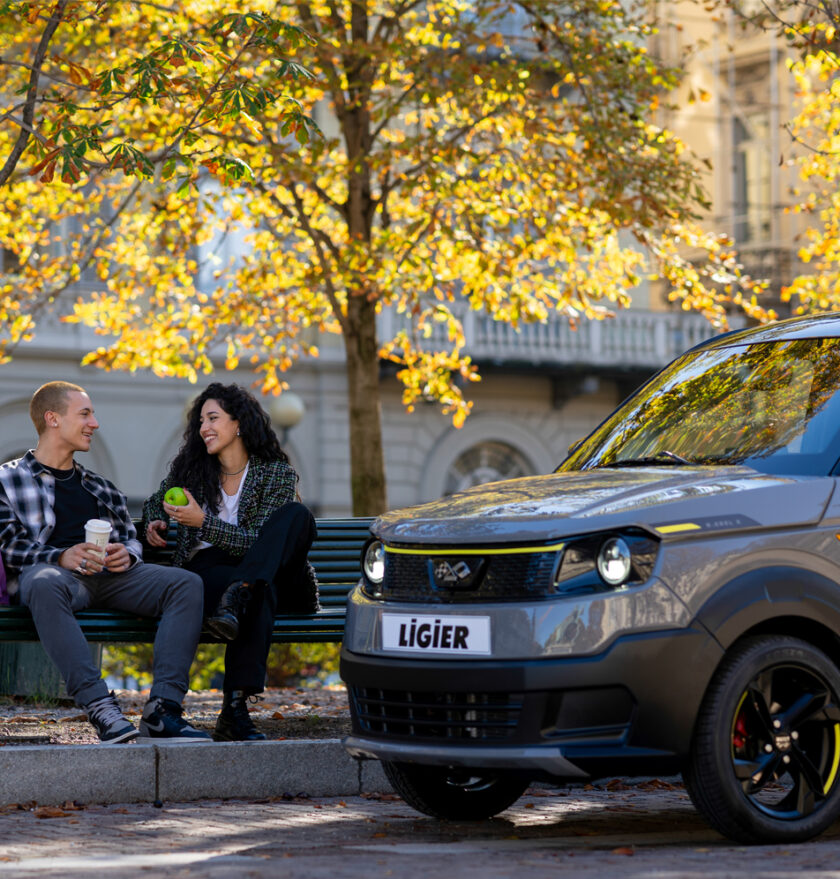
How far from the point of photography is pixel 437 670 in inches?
208

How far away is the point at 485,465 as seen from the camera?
29984 mm

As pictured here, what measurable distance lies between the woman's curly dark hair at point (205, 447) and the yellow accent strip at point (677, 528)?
2.83 m

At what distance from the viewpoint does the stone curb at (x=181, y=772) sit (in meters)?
6.40

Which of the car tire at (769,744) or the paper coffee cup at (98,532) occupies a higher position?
the paper coffee cup at (98,532)

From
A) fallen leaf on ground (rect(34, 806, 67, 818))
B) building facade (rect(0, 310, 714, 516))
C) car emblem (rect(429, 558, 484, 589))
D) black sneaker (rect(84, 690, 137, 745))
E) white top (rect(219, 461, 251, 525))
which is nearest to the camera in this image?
car emblem (rect(429, 558, 484, 589))

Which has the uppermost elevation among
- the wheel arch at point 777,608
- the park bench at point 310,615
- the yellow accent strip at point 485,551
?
the yellow accent strip at point 485,551

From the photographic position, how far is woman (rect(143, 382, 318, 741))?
7062mm

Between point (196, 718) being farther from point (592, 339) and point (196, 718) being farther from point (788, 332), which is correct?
point (592, 339)

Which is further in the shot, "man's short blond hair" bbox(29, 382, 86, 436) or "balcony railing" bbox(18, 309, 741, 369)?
"balcony railing" bbox(18, 309, 741, 369)

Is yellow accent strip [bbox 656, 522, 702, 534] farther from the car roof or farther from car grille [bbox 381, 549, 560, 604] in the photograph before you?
the car roof

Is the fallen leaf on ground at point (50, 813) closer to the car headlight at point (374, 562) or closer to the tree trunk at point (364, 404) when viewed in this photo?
the car headlight at point (374, 562)

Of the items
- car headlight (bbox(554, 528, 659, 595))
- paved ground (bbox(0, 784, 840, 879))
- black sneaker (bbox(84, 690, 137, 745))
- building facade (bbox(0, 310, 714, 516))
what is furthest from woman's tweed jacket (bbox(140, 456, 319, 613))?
building facade (bbox(0, 310, 714, 516))

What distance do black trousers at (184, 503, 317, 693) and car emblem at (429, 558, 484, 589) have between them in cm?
175

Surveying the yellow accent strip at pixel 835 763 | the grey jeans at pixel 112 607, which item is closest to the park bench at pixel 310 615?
the grey jeans at pixel 112 607
